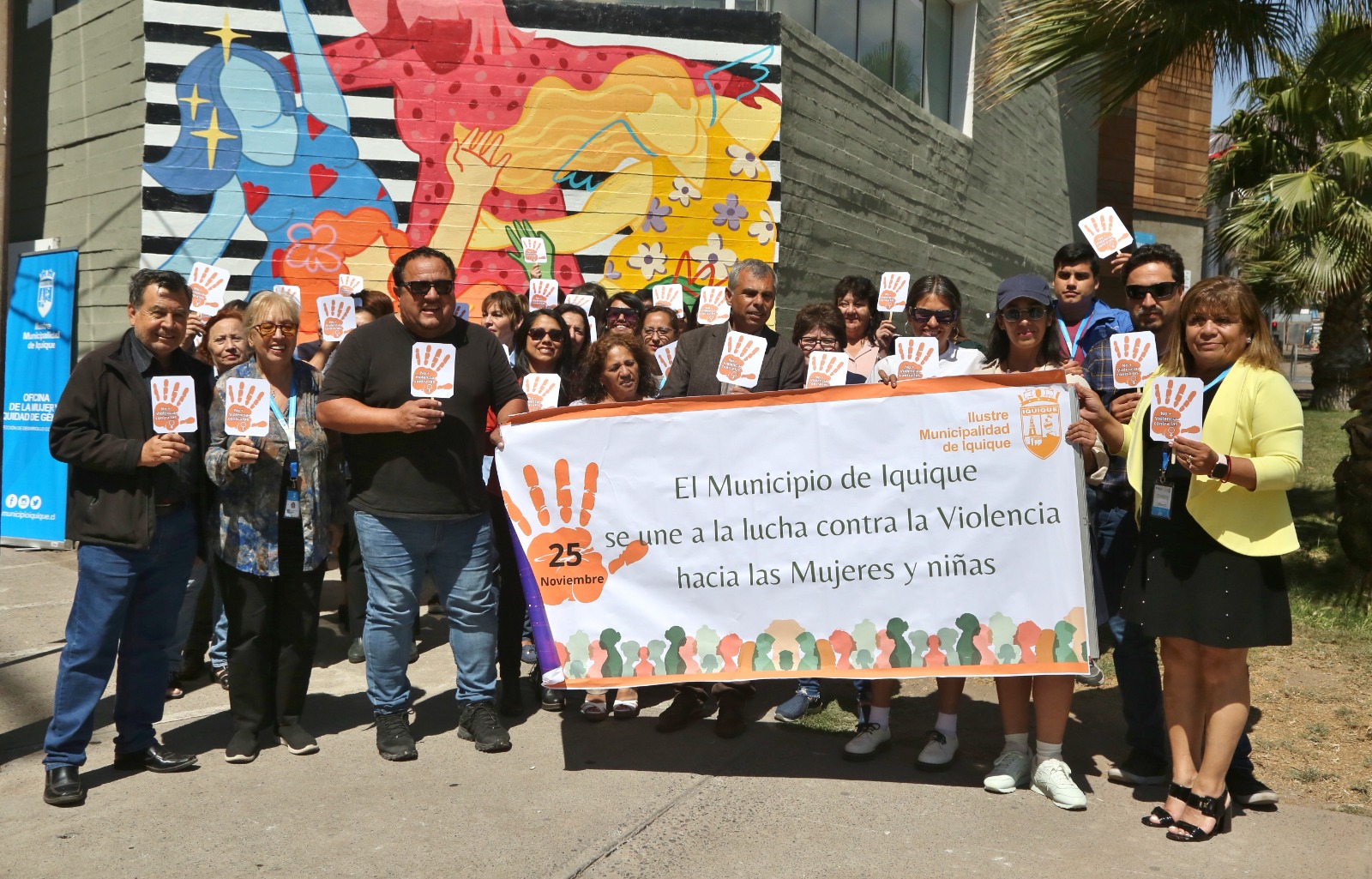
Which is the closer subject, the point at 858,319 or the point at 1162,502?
the point at 1162,502

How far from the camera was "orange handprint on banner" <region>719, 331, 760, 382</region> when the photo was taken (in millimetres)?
5293

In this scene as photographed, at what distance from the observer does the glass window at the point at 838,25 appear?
1170 cm

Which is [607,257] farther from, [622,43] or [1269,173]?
[1269,173]

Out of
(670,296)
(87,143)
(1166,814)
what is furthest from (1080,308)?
(87,143)

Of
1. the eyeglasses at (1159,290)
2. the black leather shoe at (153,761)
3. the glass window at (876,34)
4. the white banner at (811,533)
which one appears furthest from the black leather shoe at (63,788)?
the glass window at (876,34)

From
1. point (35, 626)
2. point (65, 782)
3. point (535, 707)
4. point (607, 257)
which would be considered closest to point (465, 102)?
point (607, 257)

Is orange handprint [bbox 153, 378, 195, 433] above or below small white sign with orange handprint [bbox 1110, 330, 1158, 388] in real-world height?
below

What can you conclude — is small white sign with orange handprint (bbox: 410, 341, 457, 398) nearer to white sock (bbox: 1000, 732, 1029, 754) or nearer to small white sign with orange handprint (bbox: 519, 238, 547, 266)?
white sock (bbox: 1000, 732, 1029, 754)

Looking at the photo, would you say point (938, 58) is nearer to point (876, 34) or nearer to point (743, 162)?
point (876, 34)

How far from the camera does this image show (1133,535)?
4996mm

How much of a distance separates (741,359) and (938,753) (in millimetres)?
1907

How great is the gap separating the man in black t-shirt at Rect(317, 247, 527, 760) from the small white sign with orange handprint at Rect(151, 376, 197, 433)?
538 millimetres

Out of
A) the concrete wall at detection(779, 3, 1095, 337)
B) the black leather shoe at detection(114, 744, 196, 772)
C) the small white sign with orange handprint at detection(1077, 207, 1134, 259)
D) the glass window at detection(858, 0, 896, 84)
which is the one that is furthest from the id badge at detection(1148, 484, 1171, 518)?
the glass window at detection(858, 0, 896, 84)

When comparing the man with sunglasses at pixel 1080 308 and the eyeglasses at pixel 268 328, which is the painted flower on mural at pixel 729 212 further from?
the eyeglasses at pixel 268 328
